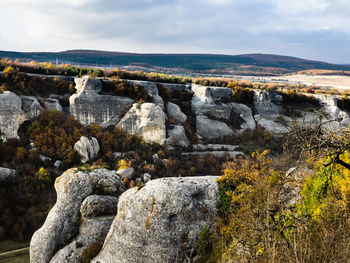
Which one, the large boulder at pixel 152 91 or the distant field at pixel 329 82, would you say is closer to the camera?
the large boulder at pixel 152 91

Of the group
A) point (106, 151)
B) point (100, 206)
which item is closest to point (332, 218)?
point (100, 206)

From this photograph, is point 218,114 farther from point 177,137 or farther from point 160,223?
point 160,223

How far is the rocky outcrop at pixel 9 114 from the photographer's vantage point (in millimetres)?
25328

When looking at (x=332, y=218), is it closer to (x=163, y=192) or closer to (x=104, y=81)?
(x=163, y=192)

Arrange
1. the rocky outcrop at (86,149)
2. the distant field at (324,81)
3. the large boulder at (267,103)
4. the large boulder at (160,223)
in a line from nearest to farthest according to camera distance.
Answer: the large boulder at (160,223)
the rocky outcrop at (86,149)
the large boulder at (267,103)
the distant field at (324,81)

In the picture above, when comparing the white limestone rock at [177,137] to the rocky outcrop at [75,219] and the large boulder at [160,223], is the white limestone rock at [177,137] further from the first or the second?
the large boulder at [160,223]

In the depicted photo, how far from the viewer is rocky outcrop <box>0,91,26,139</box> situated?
25328 millimetres

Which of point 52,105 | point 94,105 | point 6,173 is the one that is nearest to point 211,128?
point 94,105

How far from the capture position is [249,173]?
490 inches

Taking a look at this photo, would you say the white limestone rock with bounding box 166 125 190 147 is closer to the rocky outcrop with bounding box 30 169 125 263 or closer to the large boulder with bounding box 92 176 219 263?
the rocky outcrop with bounding box 30 169 125 263

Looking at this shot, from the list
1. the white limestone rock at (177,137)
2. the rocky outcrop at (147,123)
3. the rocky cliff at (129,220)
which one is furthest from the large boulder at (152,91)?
the rocky cliff at (129,220)

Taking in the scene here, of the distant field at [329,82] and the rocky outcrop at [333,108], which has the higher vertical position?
the distant field at [329,82]

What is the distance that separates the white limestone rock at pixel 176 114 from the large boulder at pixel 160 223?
2433 centimetres

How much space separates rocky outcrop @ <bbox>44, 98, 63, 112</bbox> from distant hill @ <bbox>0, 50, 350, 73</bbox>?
291 ft
